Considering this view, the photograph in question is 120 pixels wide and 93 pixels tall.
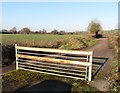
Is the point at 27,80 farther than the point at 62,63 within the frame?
No

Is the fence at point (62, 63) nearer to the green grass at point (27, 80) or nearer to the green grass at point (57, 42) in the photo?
the green grass at point (27, 80)

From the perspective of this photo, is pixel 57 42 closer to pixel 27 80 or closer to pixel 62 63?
pixel 62 63

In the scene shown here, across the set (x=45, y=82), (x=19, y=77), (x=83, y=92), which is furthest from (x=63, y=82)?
(x=19, y=77)

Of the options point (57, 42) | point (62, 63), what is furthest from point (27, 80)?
point (57, 42)

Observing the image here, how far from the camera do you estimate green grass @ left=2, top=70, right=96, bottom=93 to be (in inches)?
317

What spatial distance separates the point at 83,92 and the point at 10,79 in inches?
140

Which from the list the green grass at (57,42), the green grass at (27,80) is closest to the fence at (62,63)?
the green grass at (27,80)

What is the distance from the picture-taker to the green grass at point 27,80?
8.05 meters

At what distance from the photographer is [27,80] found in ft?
29.6

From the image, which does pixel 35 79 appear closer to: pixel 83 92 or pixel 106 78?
pixel 83 92

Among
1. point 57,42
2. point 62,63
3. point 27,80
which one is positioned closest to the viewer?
point 27,80

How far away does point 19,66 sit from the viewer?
1149 cm

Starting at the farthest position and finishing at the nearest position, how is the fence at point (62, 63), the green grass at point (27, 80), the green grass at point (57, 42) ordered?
the green grass at point (57, 42)
the fence at point (62, 63)
the green grass at point (27, 80)

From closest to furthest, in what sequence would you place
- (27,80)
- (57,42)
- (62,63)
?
(27,80)
(62,63)
(57,42)
